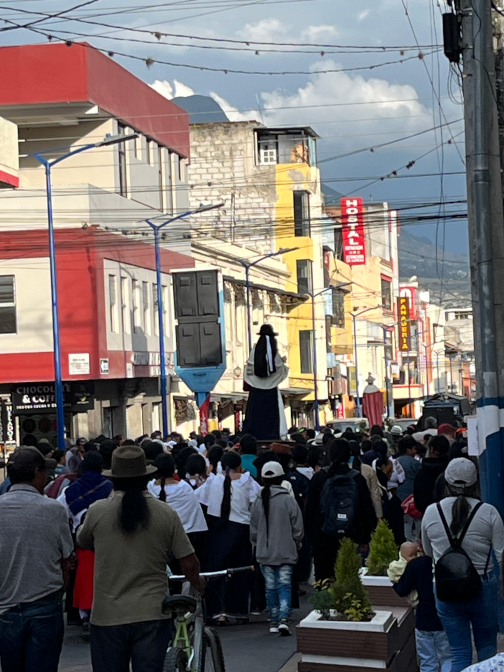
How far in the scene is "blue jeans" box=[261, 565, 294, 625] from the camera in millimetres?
12031

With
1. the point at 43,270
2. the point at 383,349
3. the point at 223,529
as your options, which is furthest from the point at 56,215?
the point at 383,349

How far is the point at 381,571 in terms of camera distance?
960cm

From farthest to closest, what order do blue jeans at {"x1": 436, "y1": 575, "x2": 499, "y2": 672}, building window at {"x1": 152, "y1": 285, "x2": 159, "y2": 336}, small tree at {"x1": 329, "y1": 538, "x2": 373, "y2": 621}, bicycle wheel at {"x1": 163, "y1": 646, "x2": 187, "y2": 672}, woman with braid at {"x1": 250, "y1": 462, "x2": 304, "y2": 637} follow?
building window at {"x1": 152, "y1": 285, "x2": 159, "y2": 336} < woman with braid at {"x1": 250, "y1": 462, "x2": 304, "y2": 637} < small tree at {"x1": 329, "y1": 538, "x2": 373, "y2": 621} < blue jeans at {"x1": 436, "y1": 575, "x2": 499, "y2": 672} < bicycle wheel at {"x1": 163, "y1": 646, "x2": 187, "y2": 672}

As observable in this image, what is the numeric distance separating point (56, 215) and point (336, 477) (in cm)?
2695

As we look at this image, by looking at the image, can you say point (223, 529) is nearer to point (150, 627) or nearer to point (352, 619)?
point (352, 619)

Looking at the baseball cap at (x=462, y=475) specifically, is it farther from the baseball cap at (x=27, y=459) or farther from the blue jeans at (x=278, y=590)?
the blue jeans at (x=278, y=590)

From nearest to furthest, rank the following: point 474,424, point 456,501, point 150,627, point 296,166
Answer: point 150,627
point 456,501
point 474,424
point 296,166

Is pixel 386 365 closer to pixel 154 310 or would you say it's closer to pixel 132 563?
pixel 154 310

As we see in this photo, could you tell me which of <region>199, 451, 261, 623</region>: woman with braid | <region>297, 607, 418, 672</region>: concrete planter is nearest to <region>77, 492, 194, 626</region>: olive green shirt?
<region>297, 607, 418, 672</region>: concrete planter

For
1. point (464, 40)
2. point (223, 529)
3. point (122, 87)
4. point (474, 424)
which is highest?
point (122, 87)

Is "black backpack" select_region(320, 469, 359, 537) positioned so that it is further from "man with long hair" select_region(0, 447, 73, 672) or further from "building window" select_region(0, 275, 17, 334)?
"building window" select_region(0, 275, 17, 334)

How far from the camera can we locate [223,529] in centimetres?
1294

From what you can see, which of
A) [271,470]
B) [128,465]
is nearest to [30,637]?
[128,465]

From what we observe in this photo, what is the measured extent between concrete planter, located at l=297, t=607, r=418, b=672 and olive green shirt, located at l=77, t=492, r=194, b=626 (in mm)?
1517
